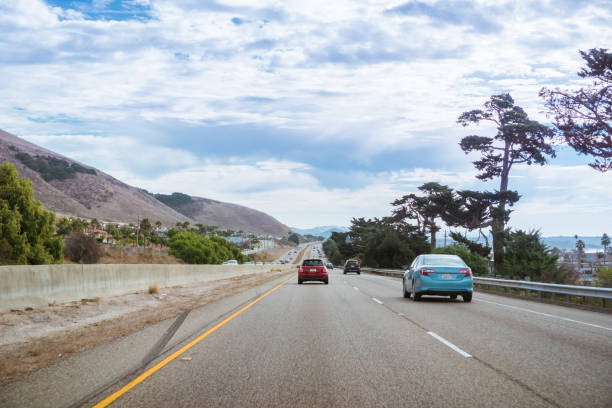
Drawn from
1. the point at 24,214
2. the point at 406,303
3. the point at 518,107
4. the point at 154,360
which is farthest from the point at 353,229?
the point at 154,360

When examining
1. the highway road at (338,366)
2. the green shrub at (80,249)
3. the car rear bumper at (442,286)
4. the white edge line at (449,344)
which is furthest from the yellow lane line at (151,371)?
the green shrub at (80,249)

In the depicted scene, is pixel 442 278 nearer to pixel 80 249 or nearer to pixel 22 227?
pixel 22 227

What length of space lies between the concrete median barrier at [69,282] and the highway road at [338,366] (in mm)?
3213

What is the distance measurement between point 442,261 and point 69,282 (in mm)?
11228

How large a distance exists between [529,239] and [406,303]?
1701 cm

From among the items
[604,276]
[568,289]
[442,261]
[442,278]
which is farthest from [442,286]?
[604,276]

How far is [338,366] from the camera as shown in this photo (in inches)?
301

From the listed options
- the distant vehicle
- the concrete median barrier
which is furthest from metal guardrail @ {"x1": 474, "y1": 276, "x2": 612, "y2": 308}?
the concrete median barrier

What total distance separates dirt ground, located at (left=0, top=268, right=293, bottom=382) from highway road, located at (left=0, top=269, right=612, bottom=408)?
19.7 inches

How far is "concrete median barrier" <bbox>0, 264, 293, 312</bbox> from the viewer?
12.5m

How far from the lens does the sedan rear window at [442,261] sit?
61.0 ft

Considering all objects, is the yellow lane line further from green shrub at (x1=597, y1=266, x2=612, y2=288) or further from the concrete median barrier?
green shrub at (x1=597, y1=266, x2=612, y2=288)

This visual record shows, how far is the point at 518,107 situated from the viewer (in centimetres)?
5103

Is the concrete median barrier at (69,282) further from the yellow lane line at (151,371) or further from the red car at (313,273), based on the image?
the red car at (313,273)
